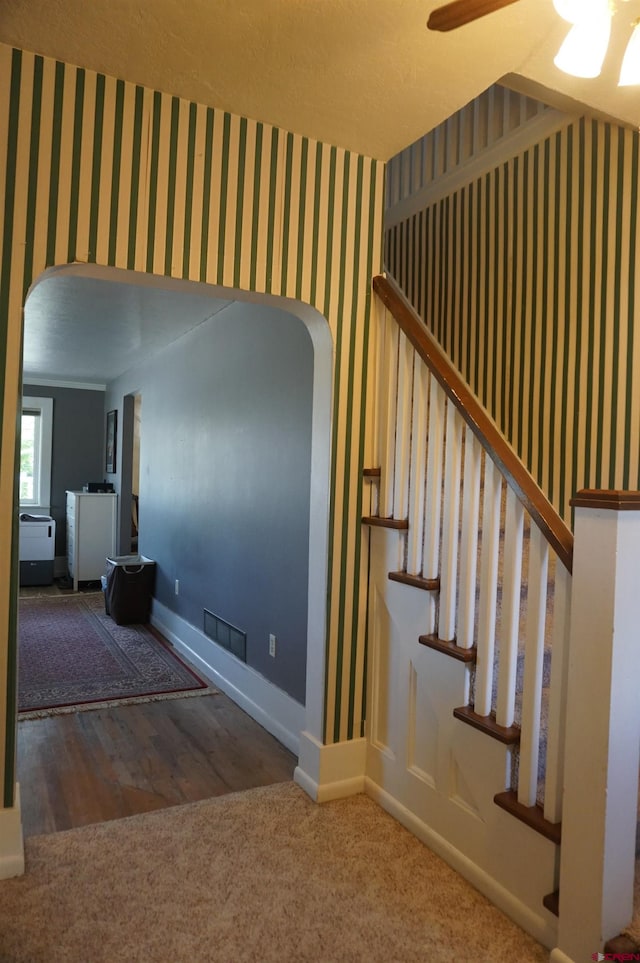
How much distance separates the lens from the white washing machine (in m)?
6.72

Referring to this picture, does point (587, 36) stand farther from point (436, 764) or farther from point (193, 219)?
point (436, 764)

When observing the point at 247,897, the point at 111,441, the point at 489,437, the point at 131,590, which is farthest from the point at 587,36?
the point at 111,441

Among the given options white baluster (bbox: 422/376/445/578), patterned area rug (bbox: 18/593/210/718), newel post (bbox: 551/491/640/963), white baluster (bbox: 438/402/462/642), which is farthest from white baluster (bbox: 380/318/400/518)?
patterned area rug (bbox: 18/593/210/718)

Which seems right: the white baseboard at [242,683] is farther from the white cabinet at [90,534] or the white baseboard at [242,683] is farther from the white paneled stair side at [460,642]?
the white cabinet at [90,534]

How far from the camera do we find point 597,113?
2.46m

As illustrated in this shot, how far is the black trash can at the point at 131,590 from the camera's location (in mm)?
5285

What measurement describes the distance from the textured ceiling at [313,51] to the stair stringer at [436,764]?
4.85 feet

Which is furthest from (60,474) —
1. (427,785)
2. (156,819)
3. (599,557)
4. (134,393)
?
(599,557)

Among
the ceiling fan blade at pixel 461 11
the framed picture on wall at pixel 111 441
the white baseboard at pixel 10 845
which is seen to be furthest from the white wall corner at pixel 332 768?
the framed picture on wall at pixel 111 441

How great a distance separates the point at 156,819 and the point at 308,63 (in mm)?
2504

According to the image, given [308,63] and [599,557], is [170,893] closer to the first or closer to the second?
[599,557]

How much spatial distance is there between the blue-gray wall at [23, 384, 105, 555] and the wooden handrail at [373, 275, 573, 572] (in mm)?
5893

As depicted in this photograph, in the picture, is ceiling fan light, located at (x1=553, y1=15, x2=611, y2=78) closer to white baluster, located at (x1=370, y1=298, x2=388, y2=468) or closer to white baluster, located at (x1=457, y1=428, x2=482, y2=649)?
white baluster, located at (x1=457, y1=428, x2=482, y2=649)

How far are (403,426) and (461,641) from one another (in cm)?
79
